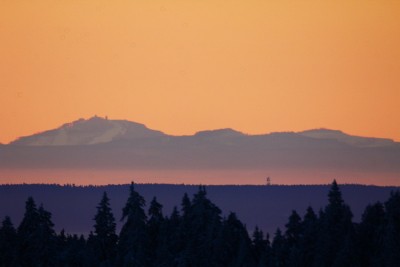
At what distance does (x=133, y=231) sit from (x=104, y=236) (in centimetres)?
774

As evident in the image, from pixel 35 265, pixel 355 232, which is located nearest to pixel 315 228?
pixel 355 232

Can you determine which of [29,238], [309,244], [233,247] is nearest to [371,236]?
[309,244]

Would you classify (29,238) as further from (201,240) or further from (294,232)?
(294,232)

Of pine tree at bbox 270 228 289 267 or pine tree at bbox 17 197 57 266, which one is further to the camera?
pine tree at bbox 17 197 57 266

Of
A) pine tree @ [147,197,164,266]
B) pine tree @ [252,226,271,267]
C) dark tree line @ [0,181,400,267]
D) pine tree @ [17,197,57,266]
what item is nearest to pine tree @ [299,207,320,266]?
dark tree line @ [0,181,400,267]

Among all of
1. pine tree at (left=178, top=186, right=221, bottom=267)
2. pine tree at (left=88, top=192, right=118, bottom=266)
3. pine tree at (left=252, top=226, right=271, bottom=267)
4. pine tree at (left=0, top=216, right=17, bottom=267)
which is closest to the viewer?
pine tree at (left=178, top=186, right=221, bottom=267)

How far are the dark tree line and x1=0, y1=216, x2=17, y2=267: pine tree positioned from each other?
0.12 metres

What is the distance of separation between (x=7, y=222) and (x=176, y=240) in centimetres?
2034

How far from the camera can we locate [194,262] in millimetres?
158500

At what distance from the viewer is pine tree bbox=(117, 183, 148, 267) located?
6501 inches

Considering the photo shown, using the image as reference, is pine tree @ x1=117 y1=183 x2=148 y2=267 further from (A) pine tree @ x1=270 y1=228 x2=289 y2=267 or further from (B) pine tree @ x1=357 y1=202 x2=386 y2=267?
(B) pine tree @ x1=357 y1=202 x2=386 y2=267

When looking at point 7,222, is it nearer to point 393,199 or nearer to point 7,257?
point 7,257

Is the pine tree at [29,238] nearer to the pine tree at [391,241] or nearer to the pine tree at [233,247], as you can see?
the pine tree at [233,247]

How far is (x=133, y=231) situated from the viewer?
166500 millimetres
